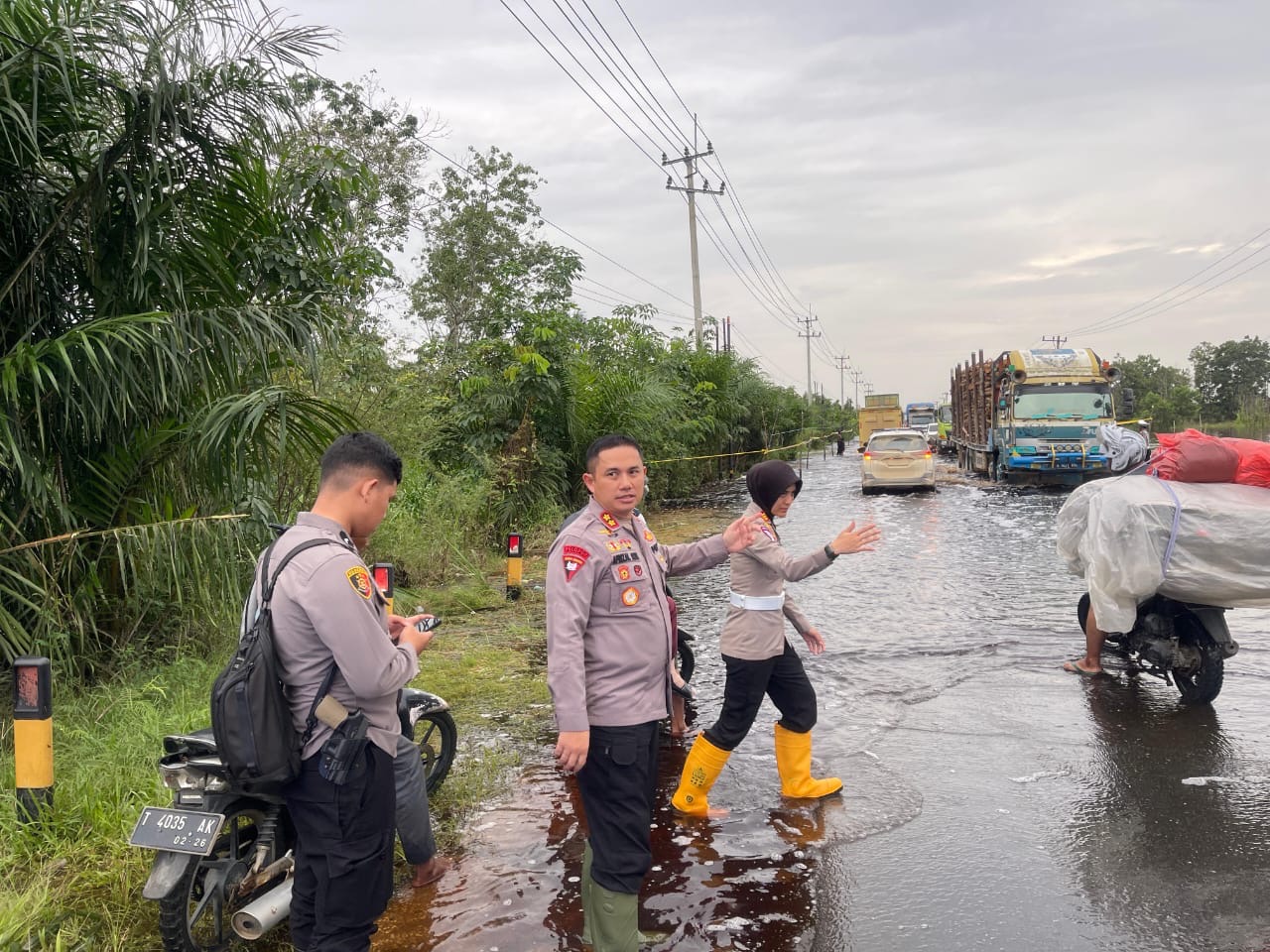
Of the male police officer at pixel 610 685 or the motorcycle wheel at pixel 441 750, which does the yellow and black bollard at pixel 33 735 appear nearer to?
the motorcycle wheel at pixel 441 750

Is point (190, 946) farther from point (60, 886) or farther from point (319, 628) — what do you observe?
point (319, 628)

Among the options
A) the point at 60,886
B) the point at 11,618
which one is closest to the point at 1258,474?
the point at 60,886

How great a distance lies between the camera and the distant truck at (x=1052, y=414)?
2281 centimetres

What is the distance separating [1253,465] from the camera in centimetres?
611

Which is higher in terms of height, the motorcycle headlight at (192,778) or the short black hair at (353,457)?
the short black hair at (353,457)

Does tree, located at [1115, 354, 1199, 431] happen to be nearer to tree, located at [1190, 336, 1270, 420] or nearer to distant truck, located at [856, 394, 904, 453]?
tree, located at [1190, 336, 1270, 420]

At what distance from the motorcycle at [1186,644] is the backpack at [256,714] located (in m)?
5.46

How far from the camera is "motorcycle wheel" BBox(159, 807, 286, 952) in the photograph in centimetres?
325

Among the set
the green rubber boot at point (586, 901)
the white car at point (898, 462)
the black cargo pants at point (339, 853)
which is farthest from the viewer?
the white car at point (898, 462)

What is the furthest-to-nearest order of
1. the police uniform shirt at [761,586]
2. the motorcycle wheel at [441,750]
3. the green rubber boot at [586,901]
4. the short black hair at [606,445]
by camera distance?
the motorcycle wheel at [441,750], the police uniform shirt at [761,586], the short black hair at [606,445], the green rubber boot at [586,901]

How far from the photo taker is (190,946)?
10.8 feet

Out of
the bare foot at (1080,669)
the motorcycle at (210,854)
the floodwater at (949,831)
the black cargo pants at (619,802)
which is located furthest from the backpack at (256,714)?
the bare foot at (1080,669)

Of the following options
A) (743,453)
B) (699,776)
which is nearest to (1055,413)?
(743,453)

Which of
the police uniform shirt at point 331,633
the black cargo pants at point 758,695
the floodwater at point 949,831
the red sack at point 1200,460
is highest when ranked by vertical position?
the red sack at point 1200,460
